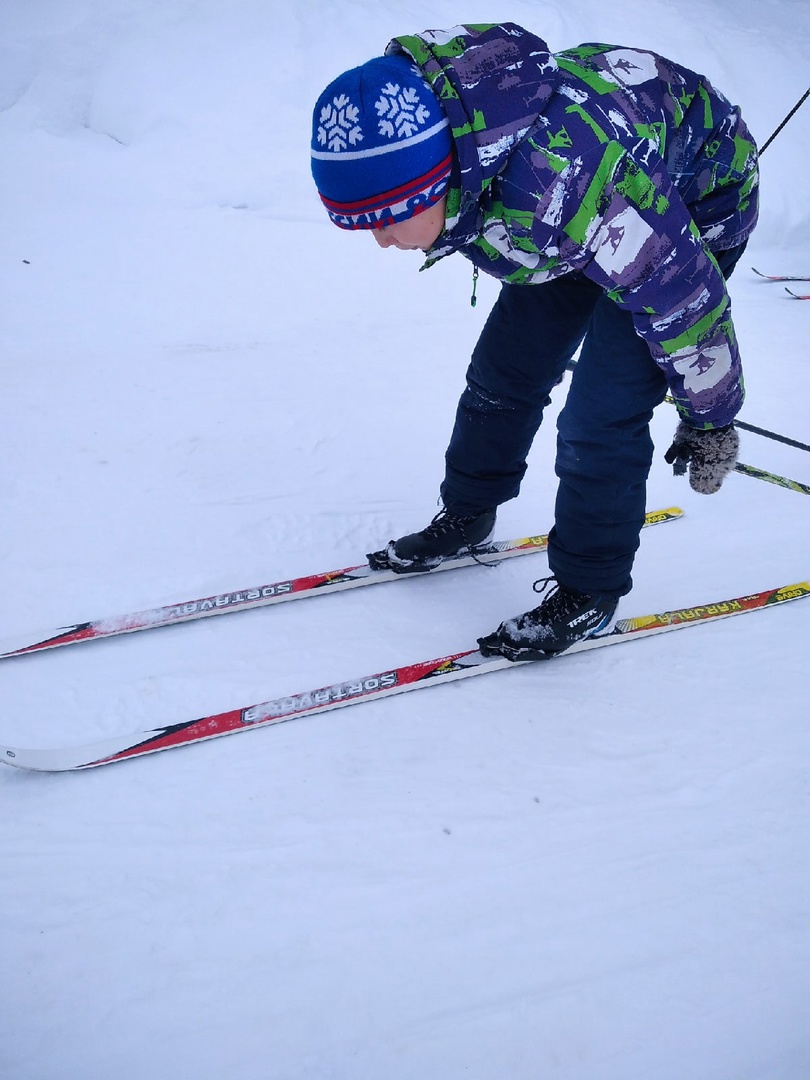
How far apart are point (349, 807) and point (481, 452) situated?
967mm

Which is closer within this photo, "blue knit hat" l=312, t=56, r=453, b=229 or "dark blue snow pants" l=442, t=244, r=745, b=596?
"blue knit hat" l=312, t=56, r=453, b=229

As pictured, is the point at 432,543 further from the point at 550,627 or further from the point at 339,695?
the point at 339,695

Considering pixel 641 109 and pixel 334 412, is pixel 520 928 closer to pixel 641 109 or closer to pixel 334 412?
pixel 641 109

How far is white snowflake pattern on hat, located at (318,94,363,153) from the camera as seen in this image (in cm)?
115

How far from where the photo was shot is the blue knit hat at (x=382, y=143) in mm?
1144

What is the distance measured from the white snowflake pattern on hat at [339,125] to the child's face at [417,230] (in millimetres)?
145

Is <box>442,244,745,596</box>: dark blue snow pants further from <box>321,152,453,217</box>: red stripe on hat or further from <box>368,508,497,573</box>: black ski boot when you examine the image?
<box>321,152,453,217</box>: red stripe on hat

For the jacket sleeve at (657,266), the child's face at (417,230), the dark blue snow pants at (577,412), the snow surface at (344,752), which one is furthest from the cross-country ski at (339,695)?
the child's face at (417,230)

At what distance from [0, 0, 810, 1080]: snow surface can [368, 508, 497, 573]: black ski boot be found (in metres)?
0.08

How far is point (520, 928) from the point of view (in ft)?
4.66

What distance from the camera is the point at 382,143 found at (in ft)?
3.78

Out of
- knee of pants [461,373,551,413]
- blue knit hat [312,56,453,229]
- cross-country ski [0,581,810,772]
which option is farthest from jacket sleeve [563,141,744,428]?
cross-country ski [0,581,810,772]

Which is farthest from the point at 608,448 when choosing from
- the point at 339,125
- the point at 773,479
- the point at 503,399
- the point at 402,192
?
the point at 773,479

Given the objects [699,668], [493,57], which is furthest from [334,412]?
[493,57]
